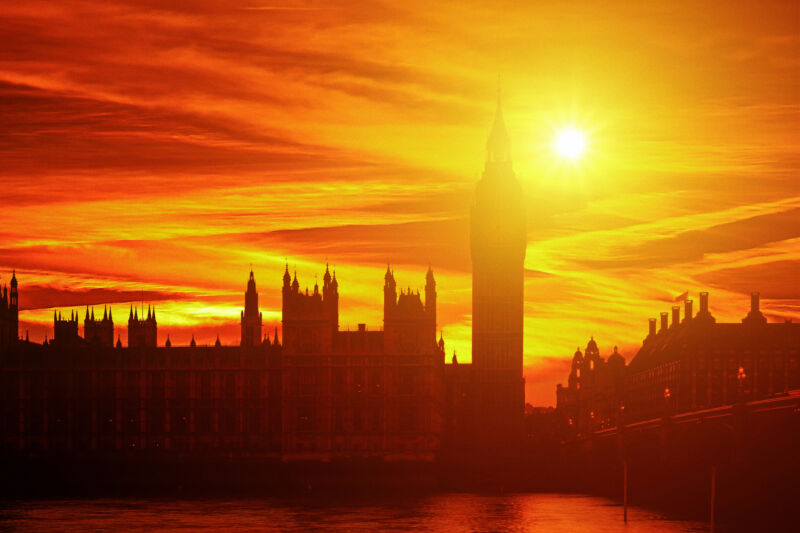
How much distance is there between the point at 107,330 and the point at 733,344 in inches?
2823

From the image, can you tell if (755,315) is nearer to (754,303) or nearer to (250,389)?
(754,303)

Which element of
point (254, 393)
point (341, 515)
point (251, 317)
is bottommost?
point (341, 515)

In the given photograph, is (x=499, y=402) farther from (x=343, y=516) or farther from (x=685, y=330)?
(x=343, y=516)

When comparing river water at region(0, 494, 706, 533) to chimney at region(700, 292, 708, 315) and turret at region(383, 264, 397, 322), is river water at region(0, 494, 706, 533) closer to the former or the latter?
turret at region(383, 264, 397, 322)

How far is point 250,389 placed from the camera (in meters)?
158

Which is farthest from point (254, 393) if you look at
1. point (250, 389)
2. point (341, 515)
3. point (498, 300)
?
point (341, 515)

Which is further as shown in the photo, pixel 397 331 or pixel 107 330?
pixel 107 330

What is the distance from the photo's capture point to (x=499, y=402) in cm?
18138

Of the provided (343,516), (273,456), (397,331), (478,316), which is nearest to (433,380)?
(397,331)

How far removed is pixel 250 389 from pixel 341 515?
57.2 meters

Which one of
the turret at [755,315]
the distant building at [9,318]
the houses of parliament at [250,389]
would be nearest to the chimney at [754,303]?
the turret at [755,315]

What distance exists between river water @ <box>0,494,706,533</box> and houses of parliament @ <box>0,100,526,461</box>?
32.5 metres

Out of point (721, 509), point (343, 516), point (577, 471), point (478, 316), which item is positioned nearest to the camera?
point (721, 509)

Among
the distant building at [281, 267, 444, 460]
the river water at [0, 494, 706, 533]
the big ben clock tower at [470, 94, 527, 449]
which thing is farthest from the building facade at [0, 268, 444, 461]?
the river water at [0, 494, 706, 533]
